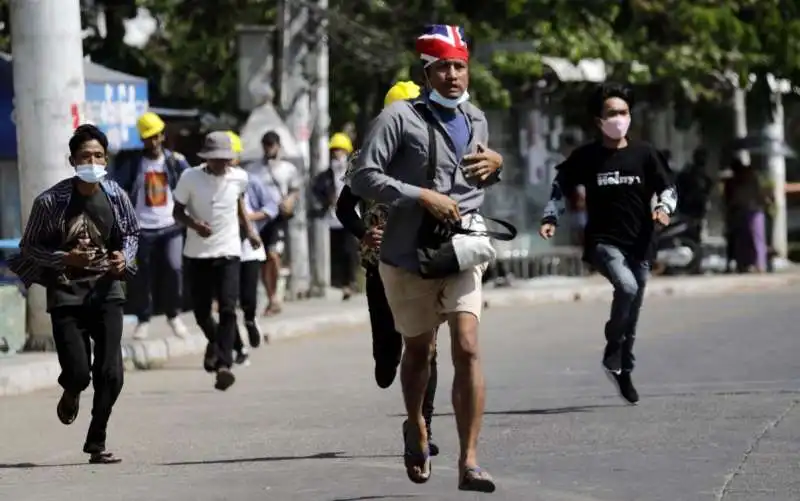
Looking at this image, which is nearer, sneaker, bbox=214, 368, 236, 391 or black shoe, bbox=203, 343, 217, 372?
sneaker, bbox=214, 368, 236, 391

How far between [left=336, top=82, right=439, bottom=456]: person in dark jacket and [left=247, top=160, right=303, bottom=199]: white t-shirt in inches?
423

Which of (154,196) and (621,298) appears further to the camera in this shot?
(154,196)

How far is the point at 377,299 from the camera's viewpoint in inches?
402

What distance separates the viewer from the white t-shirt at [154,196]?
17359mm

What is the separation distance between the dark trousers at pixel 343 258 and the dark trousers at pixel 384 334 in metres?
14.0

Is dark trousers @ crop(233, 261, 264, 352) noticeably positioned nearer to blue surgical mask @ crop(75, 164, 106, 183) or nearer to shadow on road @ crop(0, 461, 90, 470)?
shadow on road @ crop(0, 461, 90, 470)

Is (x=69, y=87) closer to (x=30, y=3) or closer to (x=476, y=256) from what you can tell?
(x=30, y=3)

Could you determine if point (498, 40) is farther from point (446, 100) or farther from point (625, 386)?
point (446, 100)

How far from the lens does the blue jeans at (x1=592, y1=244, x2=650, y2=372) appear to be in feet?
41.4

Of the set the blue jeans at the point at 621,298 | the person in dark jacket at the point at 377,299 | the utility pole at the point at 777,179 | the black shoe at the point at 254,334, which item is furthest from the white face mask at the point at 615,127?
the utility pole at the point at 777,179

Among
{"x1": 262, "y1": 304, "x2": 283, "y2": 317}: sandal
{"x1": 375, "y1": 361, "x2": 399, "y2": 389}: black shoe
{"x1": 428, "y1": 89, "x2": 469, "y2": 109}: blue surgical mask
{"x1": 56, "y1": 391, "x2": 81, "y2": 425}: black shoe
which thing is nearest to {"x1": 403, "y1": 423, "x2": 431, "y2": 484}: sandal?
{"x1": 375, "y1": 361, "x2": 399, "y2": 389}: black shoe

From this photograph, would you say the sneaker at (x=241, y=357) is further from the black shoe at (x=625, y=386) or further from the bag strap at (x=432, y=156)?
the bag strap at (x=432, y=156)

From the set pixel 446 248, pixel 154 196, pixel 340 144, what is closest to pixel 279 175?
pixel 340 144

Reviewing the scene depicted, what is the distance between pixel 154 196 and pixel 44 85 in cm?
130
